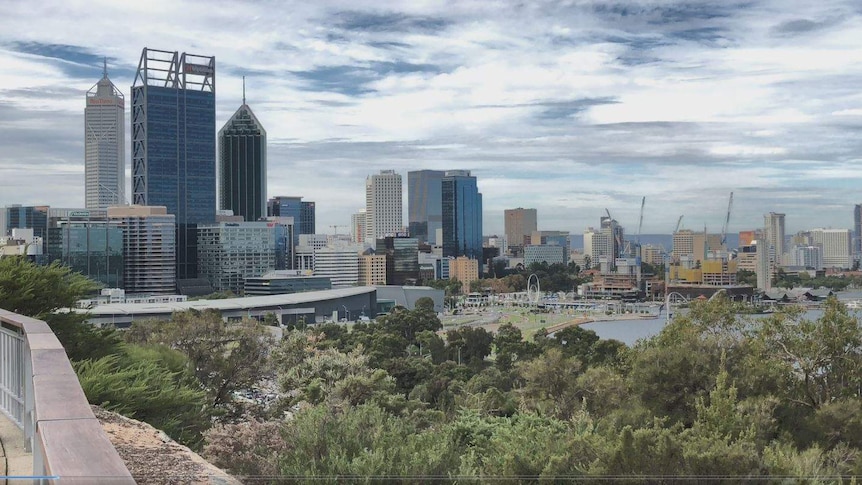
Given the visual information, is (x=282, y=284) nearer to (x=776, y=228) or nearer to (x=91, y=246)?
(x=91, y=246)

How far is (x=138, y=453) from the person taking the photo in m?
2.50

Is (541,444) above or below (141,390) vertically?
below

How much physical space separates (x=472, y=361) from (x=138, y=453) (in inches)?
757

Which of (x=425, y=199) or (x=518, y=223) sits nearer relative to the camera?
(x=425, y=199)

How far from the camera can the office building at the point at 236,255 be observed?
54312 mm

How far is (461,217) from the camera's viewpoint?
91.1 meters

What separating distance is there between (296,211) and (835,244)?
62.2m

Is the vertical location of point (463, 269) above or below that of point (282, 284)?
above

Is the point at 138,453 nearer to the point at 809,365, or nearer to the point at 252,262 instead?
the point at 809,365

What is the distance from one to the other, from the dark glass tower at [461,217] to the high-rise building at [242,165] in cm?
2153

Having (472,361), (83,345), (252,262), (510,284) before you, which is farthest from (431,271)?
(83,345)

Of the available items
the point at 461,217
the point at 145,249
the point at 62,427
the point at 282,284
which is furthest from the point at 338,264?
the point at 62,427

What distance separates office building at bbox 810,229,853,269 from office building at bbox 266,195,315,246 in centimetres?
5871

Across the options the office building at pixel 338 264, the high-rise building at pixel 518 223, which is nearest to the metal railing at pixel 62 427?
the office building at pixel 338 264
